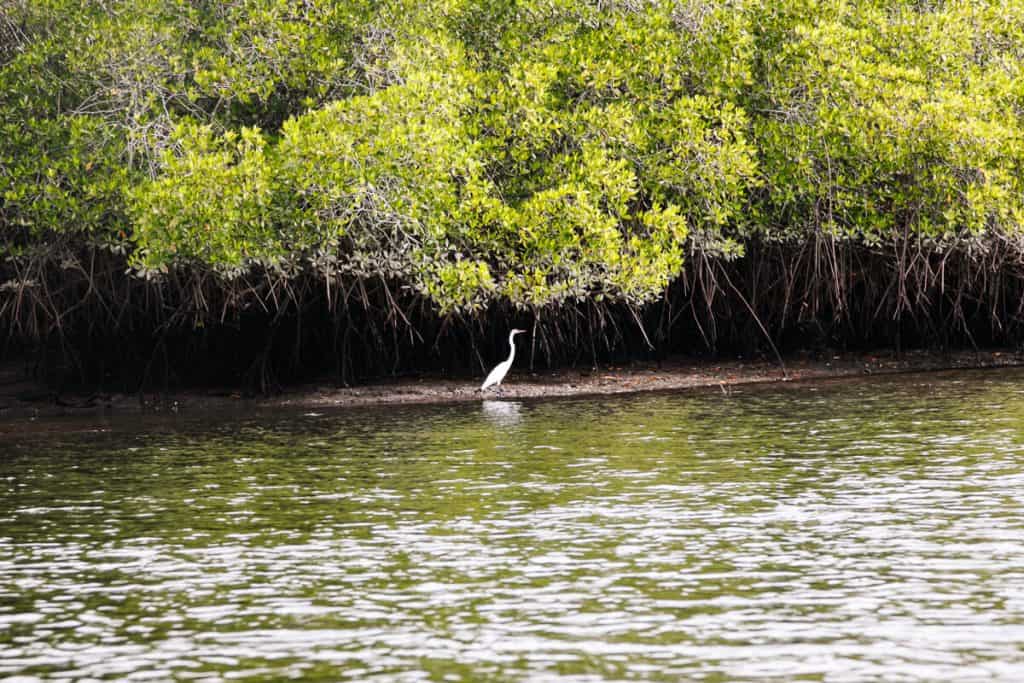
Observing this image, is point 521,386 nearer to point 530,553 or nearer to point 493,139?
point 493,139

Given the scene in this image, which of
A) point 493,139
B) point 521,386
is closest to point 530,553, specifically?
point 493,139

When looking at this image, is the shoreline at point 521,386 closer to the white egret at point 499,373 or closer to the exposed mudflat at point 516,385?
the exposed mudflat at point 516,385

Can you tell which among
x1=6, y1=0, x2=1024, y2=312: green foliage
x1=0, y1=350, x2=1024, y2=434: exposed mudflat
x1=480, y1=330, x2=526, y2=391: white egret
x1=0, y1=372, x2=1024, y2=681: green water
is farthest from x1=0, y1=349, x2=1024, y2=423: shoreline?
x1=0, y1=372, x2=1024, y2=681: green water

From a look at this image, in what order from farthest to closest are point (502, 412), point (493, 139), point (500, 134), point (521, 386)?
point (521, 386) → point (500, 134) → point (493, 139) → point (502, 412)

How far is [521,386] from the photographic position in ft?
84.9

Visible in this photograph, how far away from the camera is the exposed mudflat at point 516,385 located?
24875mm

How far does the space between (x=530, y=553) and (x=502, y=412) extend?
10.9 m

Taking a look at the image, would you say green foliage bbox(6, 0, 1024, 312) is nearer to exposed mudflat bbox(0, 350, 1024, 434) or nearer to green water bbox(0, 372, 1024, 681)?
exposed mudflat bbox(0, 350, 1024, 434)

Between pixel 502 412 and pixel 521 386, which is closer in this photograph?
pixel 502 412

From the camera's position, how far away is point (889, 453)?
54.4ft

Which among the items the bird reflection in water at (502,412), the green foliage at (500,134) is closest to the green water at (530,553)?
the bird reflection in water at (502,412)

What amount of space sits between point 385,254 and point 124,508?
937 centimetres

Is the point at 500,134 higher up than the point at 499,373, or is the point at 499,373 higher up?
the point at 500,134

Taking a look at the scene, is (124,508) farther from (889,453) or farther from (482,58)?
(482,58)
